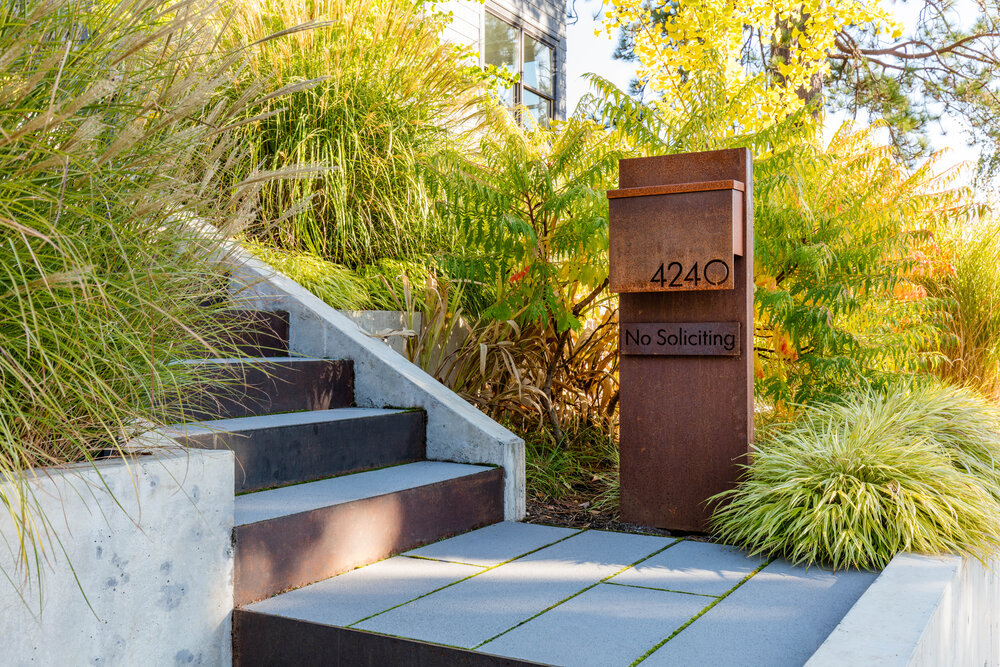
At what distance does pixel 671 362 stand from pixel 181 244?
197 centimetres

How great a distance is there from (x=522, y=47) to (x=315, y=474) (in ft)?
30.4

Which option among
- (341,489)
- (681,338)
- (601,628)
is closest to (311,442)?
(341,489)

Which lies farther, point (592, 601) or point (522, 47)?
point (522, 47)

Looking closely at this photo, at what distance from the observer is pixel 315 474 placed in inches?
119

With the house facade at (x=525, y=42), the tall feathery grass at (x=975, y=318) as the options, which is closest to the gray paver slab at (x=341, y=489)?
the tall feathery grass at (x=975, y=318)

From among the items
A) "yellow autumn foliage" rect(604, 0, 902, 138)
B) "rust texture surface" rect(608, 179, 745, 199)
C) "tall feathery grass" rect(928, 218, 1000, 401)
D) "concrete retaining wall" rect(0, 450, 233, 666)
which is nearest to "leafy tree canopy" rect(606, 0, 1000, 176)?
"yellow autumn foliage" rect(604, 0, 902, 138)

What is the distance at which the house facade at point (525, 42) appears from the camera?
9.76 m

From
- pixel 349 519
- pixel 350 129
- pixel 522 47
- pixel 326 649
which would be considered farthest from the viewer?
pixel 522 47

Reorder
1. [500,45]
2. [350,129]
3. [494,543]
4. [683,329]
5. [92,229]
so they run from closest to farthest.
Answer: [92,229] < [494,543] < [683,329] < [350,129] < [500,45]

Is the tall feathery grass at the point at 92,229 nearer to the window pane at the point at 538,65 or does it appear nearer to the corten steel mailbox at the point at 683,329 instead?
the corten steel mailbox at the point at 683,329

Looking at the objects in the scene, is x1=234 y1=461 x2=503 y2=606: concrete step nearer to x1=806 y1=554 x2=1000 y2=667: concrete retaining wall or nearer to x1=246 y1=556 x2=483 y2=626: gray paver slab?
x1=246 y1=556 x2=483 y2=626: gray paver slab

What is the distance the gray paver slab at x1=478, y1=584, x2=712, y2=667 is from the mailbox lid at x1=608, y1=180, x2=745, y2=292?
125 centimetres

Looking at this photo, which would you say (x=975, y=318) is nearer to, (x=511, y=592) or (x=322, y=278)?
(x=322, y=278)

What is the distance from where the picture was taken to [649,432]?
133 inches
